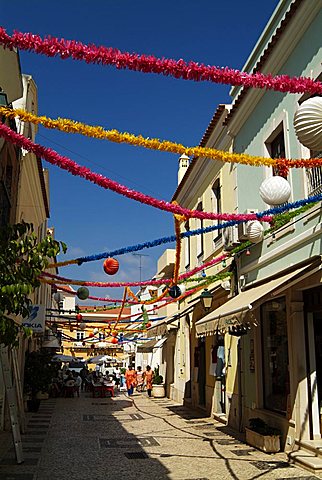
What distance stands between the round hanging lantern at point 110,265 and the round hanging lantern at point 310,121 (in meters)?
7.99

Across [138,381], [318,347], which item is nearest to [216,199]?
[318,347]

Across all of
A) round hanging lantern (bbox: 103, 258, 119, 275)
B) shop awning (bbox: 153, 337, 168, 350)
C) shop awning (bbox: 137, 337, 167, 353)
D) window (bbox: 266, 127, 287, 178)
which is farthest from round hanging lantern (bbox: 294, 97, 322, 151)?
shop awning (bbox: 137, 337, 167, 353)

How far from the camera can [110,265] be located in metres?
12.1

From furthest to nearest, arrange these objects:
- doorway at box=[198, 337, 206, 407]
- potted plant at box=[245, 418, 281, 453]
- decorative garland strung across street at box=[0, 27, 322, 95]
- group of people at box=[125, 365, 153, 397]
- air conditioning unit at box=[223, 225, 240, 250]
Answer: group of people at box=[125, 365, 153, 397] → doorway at box=[198, 337, 206, 407] → air conditioning unit at box=[223, 225, 240, 250] → potted plant at box=[245, 418, 281, 453] → decorative garland strung across street at box=[0, 27, 322, 95]

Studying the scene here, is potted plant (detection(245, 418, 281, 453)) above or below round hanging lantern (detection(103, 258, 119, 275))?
below

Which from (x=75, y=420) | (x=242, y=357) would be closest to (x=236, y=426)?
(x=242, y=357)

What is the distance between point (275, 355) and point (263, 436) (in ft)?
5.35

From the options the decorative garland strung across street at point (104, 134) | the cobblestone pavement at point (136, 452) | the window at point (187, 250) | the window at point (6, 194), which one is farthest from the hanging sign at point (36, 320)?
the decorative garland strung across street at point (104, 134)

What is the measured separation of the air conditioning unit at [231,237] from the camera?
11555mm

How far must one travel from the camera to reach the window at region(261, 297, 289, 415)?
382 inches

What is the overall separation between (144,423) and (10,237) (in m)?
8.98

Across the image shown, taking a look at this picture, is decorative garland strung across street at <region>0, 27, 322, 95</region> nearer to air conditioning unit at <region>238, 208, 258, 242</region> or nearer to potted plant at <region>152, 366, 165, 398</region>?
air conditioning unit at <region>238, 208, 258, 242</region>

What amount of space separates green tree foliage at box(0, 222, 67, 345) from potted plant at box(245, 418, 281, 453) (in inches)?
206

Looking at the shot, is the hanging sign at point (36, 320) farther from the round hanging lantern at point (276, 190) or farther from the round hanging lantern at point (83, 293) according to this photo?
the round hanging lantern at point (276, 190)
